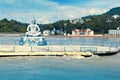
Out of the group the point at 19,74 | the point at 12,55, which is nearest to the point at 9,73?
the point at 19,74

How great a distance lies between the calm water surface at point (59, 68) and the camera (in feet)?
83.4

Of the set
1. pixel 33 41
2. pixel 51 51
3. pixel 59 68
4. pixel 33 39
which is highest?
pixel 33 39

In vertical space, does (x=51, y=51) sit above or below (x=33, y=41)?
below

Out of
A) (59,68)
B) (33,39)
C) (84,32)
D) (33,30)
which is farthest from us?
(84,32)

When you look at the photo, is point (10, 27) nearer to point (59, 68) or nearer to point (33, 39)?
point (33, 39)

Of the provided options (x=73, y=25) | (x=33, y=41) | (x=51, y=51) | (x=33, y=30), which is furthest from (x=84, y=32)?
(x=51, y=51)

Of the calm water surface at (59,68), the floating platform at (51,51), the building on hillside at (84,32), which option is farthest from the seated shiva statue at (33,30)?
the building on hillside at (84,32)

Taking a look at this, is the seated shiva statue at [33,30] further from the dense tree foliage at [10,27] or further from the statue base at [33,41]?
the dense tree foliage at [10,27]

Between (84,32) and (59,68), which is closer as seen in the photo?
(59,68)

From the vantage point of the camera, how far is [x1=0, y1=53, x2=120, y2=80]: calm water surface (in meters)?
25.4

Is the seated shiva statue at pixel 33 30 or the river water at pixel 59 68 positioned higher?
the seated shiva statue at pixel 33 30

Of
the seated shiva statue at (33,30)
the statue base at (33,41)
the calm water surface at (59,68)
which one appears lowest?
the calm water surface at (59,68)

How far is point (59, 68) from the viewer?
2984 centimetres

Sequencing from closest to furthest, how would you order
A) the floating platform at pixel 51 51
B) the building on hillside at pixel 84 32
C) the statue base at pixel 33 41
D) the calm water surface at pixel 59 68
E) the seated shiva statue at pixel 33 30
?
1. the calm water surface at pixel 59 68
2. the floating platform at pixel 51 51
3. the statue base at pixel 33 41
4. the seated shiva statue at pixel 33 30
5. the building on hillside at pixel 84 32
